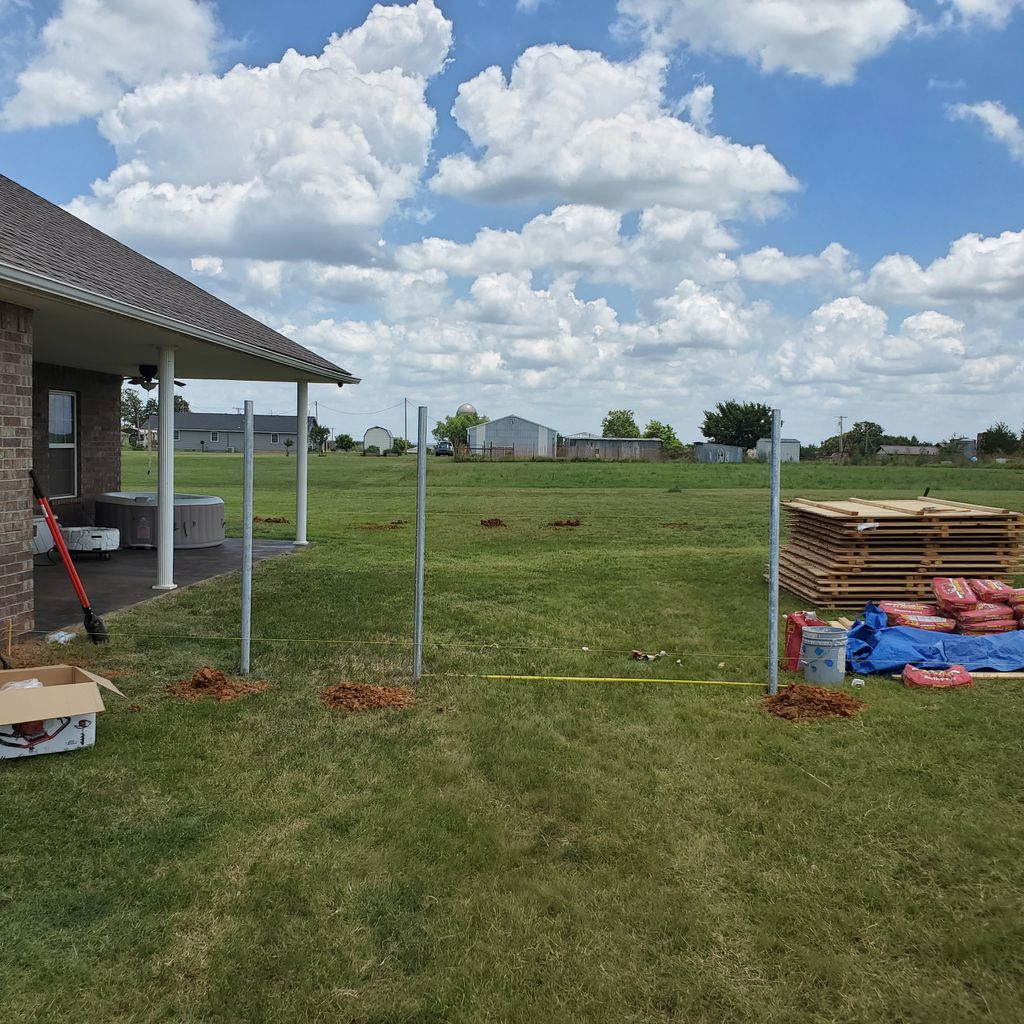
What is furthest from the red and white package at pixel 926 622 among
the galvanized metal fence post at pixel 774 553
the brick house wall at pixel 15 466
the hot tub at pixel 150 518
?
the hot tub at pixel 150 518

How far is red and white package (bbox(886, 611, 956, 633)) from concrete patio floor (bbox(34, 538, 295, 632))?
318 inches

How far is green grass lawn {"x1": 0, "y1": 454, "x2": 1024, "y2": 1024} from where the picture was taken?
296cm

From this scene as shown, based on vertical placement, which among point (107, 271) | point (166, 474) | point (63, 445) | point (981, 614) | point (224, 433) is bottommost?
point (981, 614)

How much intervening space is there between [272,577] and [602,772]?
25.5ft

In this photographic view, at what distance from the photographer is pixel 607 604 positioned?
10344 mm

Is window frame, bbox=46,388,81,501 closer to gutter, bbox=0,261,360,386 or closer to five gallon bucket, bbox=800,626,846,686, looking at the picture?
gutter, bbox=0,261,360,386

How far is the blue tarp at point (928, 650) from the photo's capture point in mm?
7203

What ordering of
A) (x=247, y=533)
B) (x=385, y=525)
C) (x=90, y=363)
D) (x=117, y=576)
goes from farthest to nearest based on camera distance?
1. (x=385, y=525)
2. (x=90, y=363)
3. (x=117, y=576)
4. (x=247, y=533)

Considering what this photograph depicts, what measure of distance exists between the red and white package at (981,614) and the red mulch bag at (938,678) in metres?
1.23

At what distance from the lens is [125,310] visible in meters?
7.71

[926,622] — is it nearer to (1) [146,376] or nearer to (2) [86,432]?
(1) [146,376]

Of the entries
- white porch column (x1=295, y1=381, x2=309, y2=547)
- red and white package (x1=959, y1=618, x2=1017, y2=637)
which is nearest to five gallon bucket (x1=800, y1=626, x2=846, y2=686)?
red and white package (x1=959, y1=618, x2=1017, y2=637)

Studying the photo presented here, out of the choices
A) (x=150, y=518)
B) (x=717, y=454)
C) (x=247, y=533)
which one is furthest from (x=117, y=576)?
(x=717, y=454)

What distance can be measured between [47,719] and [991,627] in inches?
312
